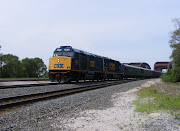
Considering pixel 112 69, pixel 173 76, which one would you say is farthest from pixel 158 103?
pixel 173 76

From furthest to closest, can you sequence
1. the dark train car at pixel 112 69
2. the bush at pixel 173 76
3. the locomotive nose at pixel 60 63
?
the bush at pixel 173 76 < the dark train car at pixel 112 69 < the locomotive nose at pixel 60 63

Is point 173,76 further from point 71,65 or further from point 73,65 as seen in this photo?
point 71,65

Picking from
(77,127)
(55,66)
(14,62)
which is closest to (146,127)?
(77,127)

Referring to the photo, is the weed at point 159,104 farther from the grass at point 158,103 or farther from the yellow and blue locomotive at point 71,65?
the yellow and blue locomotive at point 71,65

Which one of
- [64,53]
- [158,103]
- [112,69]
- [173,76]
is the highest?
[64,53]

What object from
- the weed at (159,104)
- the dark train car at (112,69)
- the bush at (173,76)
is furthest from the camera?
the bush at (173,76)

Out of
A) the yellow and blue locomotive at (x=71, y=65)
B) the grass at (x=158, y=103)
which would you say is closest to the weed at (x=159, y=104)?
the grass at (x=158, y=103)

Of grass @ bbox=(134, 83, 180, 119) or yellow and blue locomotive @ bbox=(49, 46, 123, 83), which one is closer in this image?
grass @ bbox=(134, 83, 180, 119)

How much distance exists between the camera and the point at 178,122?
16.0 feet

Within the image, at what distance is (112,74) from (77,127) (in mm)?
24591

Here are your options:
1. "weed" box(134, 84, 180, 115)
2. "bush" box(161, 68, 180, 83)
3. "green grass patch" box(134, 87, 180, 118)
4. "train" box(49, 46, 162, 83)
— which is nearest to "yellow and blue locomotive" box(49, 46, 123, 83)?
"train" box(49, 46, 162, 83)

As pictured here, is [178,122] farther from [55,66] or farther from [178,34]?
[178,34]

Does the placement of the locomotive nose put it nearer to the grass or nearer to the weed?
the grass

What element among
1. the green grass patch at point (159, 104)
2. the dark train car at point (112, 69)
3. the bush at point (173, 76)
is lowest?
the green grass patch at point (159, 104)
